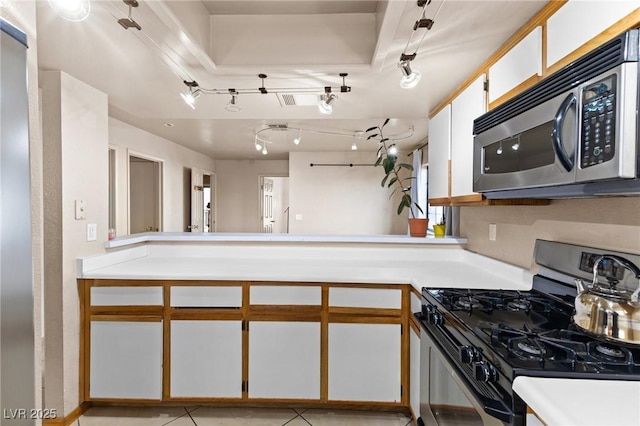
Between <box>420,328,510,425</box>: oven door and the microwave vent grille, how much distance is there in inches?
40.9

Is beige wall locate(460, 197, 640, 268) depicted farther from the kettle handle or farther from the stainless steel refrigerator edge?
the stainless steel refrigerator edge

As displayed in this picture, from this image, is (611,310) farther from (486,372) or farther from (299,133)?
(299,133)

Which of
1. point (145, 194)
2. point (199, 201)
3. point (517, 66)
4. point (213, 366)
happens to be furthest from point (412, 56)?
point (199, 201)

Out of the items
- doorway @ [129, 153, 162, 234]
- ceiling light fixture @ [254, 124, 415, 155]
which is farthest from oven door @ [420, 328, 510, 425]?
doorway @ [129, 153, 162, 234]

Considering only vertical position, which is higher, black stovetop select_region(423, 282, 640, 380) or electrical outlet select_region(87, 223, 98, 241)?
electrical outlet select_region(87, 223, 98, 241)

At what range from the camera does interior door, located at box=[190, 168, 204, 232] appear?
5570mm

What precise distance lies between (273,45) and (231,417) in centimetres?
230

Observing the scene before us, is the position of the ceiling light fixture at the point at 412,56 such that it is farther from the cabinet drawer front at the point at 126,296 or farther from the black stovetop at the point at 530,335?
the cabinet drawer front at the point at 126,296

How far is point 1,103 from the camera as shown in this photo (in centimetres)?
61

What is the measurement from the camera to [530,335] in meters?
1.09

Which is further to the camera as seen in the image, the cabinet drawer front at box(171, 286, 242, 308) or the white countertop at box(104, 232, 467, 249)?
the white countertop at box(104, 232, 467, 249)

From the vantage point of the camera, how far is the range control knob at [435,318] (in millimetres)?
1428

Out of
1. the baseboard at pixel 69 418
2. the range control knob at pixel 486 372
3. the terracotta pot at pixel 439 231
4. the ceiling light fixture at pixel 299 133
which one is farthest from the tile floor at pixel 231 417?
the ceiling light fixture at pixel 299 133

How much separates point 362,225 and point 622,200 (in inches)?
185
